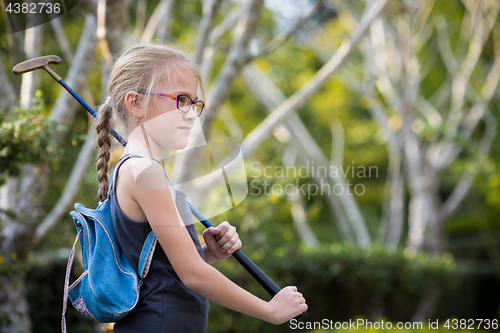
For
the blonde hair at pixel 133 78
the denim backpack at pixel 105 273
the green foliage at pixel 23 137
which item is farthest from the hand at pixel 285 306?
the green foliage at pixel 23 137

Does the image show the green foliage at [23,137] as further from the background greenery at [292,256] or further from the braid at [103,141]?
the braid at [103,141]

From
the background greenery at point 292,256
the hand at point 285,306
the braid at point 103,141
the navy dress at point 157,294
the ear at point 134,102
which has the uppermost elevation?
the ear at point 134,102

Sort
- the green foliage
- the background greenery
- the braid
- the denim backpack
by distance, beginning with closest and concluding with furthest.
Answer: the denim backpack → the braid → the green foliage → the background greenery

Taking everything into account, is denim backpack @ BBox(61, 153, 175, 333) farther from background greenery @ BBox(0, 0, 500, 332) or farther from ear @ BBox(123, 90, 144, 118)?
background greenery @ BBox(0, 0, 500, 332)

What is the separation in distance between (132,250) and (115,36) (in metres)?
2.27

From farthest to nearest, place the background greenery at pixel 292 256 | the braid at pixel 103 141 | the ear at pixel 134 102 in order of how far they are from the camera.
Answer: the background greenery at pixel 292 256 → the braid at pixel 103 141 → the ear at pixel 134 102

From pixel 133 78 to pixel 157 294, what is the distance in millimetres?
567

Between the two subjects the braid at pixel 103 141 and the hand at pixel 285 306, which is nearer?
the hand at pixel 285 306

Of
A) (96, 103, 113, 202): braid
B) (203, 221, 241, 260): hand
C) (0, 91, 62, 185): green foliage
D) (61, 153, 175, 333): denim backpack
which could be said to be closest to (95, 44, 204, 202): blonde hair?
(96, 103, 113, 202): braid

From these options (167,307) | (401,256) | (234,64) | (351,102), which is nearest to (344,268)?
(401,256)

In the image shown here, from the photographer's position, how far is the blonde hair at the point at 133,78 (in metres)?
1.20

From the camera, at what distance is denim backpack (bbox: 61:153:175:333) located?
1.09 metres

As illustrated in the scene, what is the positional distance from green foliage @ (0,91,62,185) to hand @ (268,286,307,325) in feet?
5.57

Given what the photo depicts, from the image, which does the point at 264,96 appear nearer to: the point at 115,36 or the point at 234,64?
the point at 234,64
